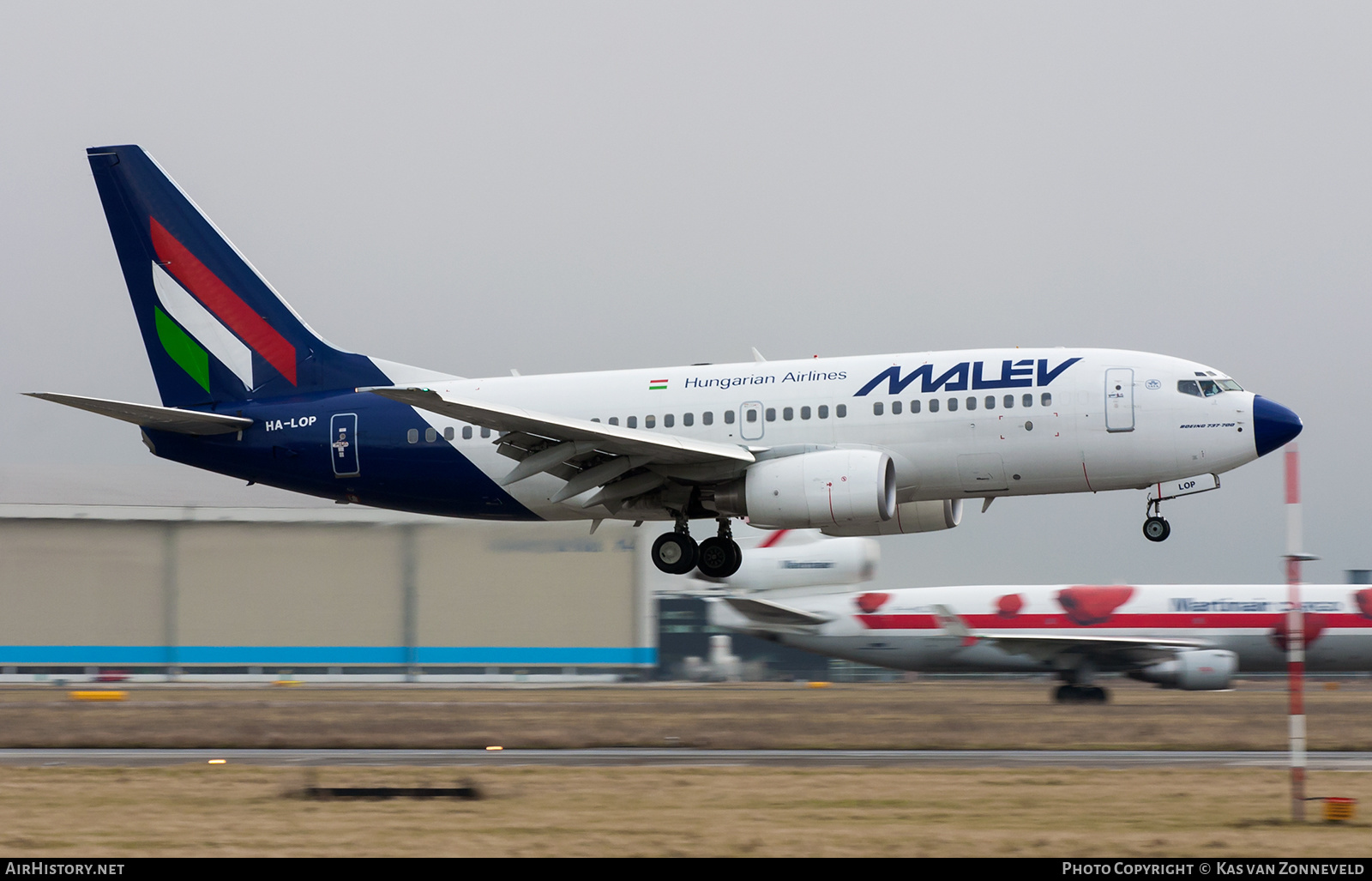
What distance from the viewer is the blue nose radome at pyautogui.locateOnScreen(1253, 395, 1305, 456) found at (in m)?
27.7

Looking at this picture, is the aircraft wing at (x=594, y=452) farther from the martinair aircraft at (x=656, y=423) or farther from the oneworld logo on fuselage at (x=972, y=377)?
the oneworld logo on fuselage at (x=972, y=377)

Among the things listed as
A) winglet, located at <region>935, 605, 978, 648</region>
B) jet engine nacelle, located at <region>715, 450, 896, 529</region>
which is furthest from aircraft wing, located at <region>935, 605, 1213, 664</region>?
jet engine nacelle, located at <region>715, 450, 896, 529</region>

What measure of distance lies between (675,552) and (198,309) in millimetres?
12803

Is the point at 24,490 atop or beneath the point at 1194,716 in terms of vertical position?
atop

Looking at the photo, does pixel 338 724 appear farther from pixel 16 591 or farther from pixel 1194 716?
pixel 16 591

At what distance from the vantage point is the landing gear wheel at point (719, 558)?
3014cm

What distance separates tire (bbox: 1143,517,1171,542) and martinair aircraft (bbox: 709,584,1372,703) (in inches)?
512

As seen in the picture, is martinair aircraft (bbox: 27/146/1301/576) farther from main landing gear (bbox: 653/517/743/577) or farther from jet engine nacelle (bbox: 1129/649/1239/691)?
jet engine nacelle (bbox: 1129/649/1239/691)

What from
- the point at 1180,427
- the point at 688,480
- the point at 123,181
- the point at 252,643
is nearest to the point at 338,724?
the point at 688,480

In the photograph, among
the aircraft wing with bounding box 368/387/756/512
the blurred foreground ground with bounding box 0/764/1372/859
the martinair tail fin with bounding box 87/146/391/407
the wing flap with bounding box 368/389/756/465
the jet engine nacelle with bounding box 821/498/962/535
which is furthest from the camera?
the martinair tail fin with bounding box 87/146/391/407

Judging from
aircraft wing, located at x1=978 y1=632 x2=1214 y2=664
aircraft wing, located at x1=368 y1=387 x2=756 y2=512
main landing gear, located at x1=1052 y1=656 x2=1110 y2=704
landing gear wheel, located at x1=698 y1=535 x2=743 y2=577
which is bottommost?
main landing gear, located at x1=1052 y1=656 x2=1110 y2=704

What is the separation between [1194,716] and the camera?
34375mm
